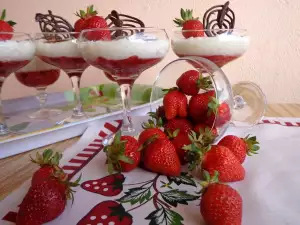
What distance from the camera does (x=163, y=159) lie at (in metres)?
0.50

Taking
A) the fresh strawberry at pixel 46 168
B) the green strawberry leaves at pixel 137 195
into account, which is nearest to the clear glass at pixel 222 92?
the green strawberry leaves at pixel 137 195

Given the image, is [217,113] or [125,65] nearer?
[217,113]

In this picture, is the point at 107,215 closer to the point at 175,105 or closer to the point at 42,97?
the point at 175,105

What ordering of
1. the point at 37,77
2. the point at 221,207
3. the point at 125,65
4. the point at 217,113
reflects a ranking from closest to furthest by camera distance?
the point at 221,207, the point at 217,113, the point at 125,65, the point at 37,77

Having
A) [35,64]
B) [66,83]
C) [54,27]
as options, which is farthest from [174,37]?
[66,83]

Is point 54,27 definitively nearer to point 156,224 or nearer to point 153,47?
point 153,47

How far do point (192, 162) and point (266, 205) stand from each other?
5.5 inches

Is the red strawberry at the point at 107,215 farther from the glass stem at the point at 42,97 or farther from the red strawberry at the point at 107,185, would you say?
the glass stem at the point at 42,97

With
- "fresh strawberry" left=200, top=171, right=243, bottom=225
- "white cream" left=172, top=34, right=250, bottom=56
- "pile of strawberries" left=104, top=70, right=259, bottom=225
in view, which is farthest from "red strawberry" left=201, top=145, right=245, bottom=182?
"white cream" left=172, top=34, right=250, bottom=56

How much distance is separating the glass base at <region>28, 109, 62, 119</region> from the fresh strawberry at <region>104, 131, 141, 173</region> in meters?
0.46

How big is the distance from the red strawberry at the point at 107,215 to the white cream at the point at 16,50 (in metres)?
0.52

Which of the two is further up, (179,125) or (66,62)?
(66,62)

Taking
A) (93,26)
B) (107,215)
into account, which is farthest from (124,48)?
(107,215)

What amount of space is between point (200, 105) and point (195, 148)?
132 millimetres
